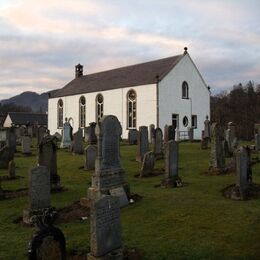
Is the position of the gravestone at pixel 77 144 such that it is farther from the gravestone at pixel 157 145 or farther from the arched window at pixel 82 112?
the arched window at pixel 82 112

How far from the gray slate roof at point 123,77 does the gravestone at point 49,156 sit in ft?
90.2

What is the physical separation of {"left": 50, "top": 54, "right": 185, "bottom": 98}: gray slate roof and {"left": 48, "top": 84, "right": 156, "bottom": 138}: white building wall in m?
0.63

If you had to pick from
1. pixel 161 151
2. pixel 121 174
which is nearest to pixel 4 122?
pixel 161 151

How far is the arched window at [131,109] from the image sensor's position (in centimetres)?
4258

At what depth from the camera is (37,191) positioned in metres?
9.66

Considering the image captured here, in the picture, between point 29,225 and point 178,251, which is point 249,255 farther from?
point 29,225

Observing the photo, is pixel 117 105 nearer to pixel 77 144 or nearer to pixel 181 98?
pixel 181 98

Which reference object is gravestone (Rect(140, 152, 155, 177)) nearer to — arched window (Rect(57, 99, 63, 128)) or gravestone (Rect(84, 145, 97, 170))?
gravestone (Rect(84, 145, 97, 170))

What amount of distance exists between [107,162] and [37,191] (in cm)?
227

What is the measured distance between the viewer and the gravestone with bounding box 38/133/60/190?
1266 centimetres

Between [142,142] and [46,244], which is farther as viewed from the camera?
[142,142]

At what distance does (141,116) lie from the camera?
135 feet

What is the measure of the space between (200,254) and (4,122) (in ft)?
256

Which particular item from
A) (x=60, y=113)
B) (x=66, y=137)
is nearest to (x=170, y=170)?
(x=66, y=137)
